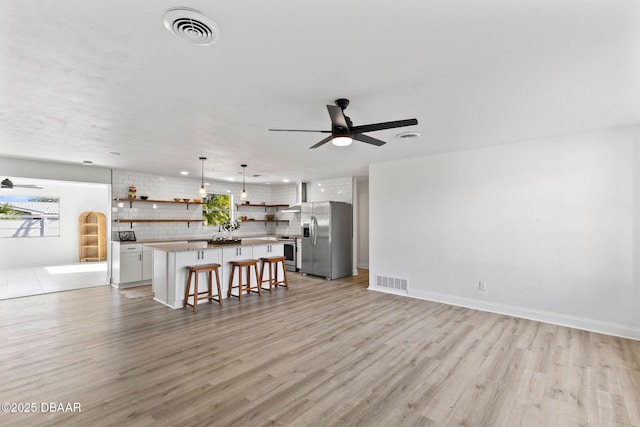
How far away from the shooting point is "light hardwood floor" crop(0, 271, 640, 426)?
2.12 metres

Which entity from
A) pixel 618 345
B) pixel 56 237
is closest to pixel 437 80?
pixel 618 345

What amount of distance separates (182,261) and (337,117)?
3546mm

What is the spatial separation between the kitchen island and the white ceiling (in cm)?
179

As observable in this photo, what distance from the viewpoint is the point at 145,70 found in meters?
2.18

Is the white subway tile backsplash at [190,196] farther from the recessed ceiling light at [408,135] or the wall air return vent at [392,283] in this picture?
the recessed ceiling light at [408,135]

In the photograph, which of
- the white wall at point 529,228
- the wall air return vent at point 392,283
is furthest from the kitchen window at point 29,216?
the white wall at point 529,228

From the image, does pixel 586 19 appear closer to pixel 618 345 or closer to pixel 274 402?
pixel 274 402

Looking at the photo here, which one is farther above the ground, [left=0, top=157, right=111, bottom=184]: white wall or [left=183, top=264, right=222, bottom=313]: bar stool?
[left=0, top=157, right=111, bottom=184]: white wall

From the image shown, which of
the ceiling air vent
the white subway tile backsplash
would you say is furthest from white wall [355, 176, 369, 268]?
the ceiling air vent

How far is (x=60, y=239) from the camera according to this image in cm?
914

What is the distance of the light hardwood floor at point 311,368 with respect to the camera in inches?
83.7

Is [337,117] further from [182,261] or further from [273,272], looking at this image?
[273,272]

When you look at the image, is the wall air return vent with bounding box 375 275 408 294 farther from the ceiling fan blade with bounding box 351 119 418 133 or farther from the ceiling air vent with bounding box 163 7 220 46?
the ceiling air vent with bounding box 163 7 220 46

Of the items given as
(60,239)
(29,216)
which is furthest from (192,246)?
(29,216)
